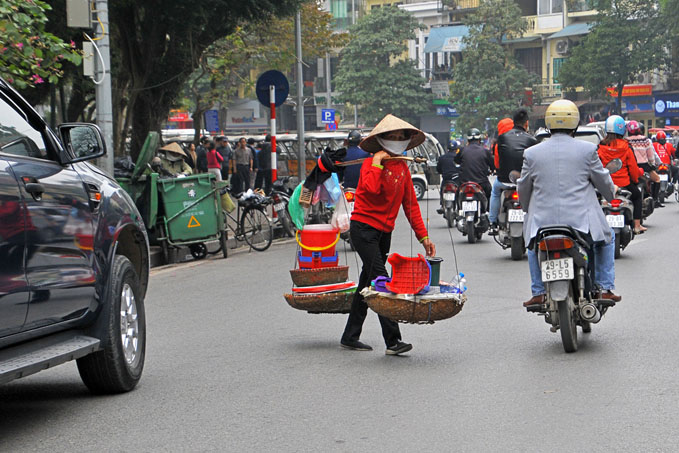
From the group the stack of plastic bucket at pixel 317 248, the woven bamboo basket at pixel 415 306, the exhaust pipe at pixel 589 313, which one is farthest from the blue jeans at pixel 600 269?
the stack of plastic bucket at pixel 317 248

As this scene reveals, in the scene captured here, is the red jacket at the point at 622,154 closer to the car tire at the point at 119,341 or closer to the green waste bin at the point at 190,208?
the green waste bin at the point at 190,208

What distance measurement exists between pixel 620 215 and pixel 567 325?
19.9ft

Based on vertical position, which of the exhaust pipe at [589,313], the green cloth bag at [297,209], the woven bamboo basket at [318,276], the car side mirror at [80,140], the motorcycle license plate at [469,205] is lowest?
the motorcycle license plate at [469,205]

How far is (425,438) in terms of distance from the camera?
5.22 m

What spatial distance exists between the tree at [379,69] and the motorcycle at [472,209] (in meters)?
46.3

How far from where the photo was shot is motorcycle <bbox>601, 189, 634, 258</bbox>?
517 inches

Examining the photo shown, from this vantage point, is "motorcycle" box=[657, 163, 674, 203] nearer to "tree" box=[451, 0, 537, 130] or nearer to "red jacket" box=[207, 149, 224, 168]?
"red jacket" box=[207, 149, 224, 168]

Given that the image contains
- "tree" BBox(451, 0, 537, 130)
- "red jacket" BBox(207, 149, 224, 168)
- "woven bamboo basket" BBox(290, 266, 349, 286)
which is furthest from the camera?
"tree" BBox(451, 0, 537, 130)

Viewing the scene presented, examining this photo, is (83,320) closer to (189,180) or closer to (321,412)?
(321,412)

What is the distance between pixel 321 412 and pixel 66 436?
52.3 inches

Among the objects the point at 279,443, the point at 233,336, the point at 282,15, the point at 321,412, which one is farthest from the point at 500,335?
the point at 282,15

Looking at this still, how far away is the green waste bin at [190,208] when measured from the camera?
14914mm

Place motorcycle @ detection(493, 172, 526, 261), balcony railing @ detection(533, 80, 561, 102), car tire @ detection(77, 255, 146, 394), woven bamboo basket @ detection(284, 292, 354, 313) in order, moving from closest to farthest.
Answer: car tire @ detection(77, 255, 146, 394) < woven bamboo basket @ detection(284, 292, 354, 313) < motorcycle @ detection(493, 172, 526, 261) < balcony railing @ detection(533, 80, 561, 102)

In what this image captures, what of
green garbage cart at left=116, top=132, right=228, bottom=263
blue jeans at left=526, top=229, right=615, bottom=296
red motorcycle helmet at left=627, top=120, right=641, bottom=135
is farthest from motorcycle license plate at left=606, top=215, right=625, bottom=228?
green garbage cart at left=116, top=132, right=228, bottom=263
